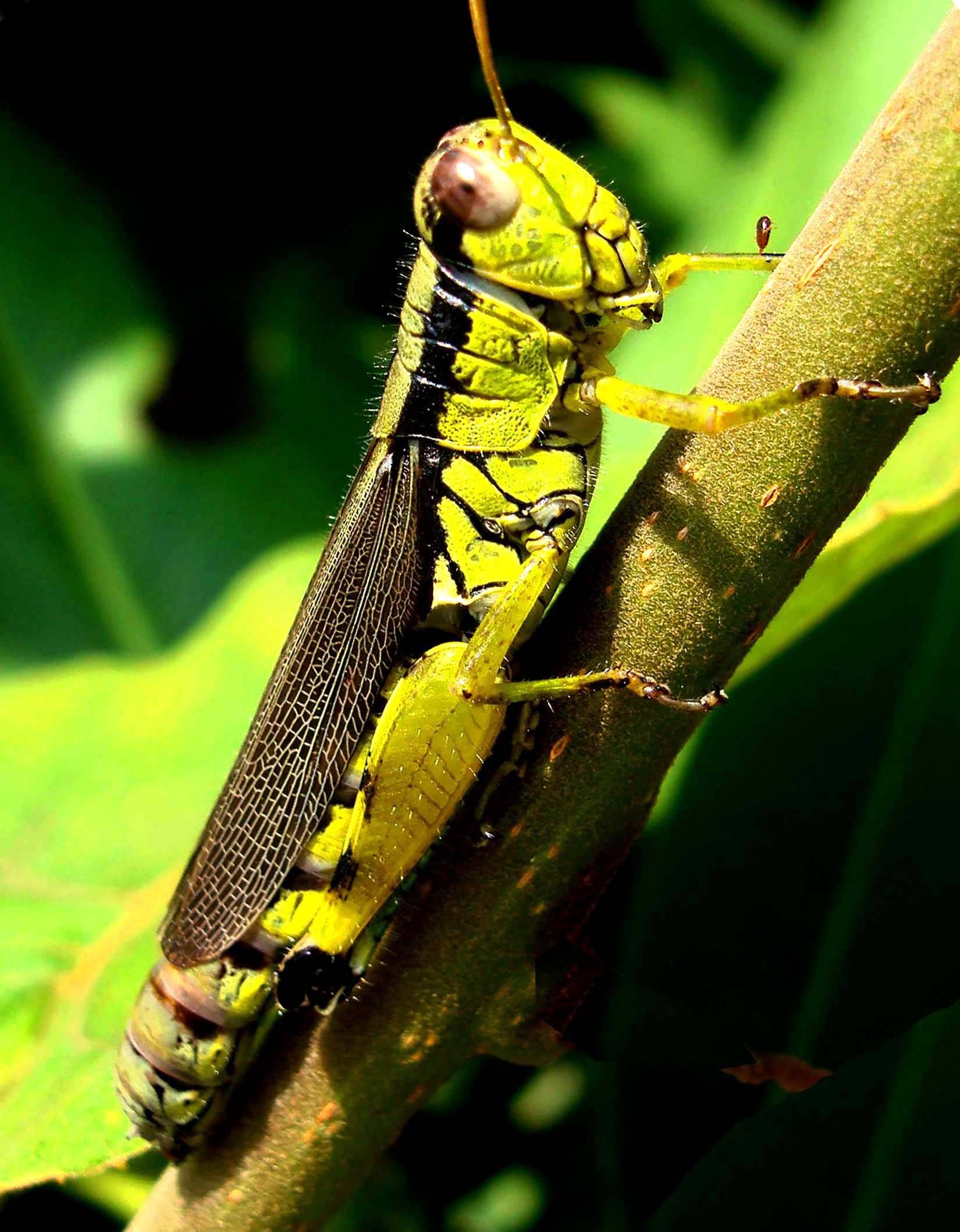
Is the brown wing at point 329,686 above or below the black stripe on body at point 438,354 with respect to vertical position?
below

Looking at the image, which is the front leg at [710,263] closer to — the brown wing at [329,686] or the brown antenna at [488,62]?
the brown antenna at [488,62]

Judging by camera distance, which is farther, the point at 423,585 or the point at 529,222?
the point at 423,585

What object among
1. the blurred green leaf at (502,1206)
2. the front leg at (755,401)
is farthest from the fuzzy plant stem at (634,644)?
the blurred green leaf at (502,1206)

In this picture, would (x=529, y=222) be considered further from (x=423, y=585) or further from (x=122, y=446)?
(x=122, y=446)

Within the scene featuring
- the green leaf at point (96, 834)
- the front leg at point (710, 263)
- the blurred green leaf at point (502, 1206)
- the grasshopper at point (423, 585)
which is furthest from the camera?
the blurred green leaf at point (502, 1206)

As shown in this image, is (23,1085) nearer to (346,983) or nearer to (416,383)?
(346,983)

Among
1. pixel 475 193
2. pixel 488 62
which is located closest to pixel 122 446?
pixel 475 193

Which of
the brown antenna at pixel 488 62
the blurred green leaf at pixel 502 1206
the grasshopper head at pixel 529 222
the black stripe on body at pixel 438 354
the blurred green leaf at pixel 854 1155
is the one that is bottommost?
the blurred green leaf at pixel 502 1206

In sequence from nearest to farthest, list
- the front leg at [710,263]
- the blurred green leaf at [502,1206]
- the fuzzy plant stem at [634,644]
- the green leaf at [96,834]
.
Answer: the fuzzy plant stem at [634,644] → the green leaf at [96,834] → the front leg at [710,263] → the blurred green leaf at [502,1206]
